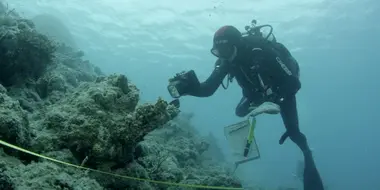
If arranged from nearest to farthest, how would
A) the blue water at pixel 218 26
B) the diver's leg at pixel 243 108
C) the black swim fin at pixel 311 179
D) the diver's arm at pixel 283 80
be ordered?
the diver's arm at pixel 283 80, the black swim fin at pixel 311 179, the diver's leg at pixel 243 108, the blue water at pixel 218 26

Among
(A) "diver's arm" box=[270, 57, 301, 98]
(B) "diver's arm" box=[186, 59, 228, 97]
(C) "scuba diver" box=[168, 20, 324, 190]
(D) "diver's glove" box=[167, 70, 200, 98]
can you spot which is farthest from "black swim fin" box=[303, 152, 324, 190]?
(D) "diver's glove" box=[167, 70, 200, 98]

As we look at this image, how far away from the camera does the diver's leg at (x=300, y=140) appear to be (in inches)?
262

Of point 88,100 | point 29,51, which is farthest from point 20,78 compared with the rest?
point 88,100

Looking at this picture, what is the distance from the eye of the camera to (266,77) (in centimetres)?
651

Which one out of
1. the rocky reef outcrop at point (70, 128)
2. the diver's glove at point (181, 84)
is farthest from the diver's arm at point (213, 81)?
the rocky reef outcrop at point (70, 128)

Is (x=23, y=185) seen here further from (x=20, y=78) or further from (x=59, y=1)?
(x=59, y=1)

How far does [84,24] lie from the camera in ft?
101

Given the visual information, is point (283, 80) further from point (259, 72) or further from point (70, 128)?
point (70, 128)

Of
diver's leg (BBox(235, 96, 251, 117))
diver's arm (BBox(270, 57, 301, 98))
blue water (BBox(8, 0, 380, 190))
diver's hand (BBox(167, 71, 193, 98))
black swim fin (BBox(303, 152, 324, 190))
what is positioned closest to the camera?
diver's hand (BBox(167, 71, 193, 98))

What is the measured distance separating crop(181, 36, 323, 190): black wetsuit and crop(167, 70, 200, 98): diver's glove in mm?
196

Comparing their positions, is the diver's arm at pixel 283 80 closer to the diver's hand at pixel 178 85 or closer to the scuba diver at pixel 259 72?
the scuba diver at pixel 259 72

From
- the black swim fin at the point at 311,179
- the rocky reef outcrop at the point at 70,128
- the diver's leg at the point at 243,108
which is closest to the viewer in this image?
the rocky reef outcrop at the point at 70,128

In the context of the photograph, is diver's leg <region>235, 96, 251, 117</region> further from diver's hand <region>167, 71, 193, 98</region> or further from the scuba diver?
diver's hand <region>167, 71, 193, 98</region>

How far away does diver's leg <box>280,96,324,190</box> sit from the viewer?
21.8 feet
